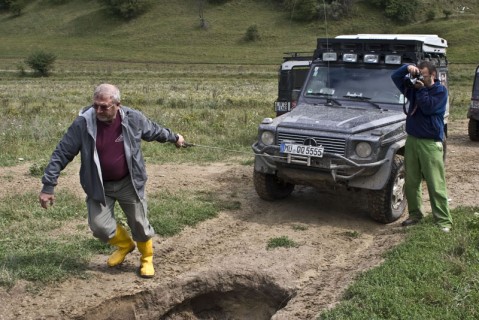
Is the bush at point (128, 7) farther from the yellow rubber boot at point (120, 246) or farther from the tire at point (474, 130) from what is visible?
the yellow rubber boot at point (120, 246)

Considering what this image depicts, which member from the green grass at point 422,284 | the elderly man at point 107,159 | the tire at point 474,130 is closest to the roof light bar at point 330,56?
the green grass at point 422,284

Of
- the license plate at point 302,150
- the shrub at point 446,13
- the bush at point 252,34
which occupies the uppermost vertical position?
the license plate at point 302,150

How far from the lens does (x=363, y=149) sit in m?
7.16

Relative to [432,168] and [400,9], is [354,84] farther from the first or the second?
[400,9]

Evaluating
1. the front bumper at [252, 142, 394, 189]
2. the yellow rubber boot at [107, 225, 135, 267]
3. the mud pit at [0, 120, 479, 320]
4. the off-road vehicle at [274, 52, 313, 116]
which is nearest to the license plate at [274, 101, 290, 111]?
the off-road vehicle at [274, 52, 313, 116]

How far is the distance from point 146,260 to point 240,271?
972mm

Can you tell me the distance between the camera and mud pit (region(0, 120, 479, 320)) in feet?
17.9

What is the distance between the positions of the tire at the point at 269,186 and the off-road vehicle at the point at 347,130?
0.01 metres

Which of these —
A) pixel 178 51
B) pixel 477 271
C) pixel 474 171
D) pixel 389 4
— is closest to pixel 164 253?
pixel 477 271

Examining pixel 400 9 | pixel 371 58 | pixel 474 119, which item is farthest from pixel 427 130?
pixel 400 9

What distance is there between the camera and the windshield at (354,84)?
8305mm

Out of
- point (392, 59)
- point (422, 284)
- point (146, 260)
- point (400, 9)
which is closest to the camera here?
point (422, 284)

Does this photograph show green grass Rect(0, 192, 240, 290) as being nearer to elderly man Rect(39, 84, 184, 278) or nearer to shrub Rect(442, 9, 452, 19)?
elderly man Rect(39, 84, 184, 278)

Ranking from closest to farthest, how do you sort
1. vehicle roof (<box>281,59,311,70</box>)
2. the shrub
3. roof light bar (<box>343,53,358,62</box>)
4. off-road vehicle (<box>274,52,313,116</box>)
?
roof light bar (<box>343,53,358,62</box>) < off-road vehicle (<box>274,52,313,116</box>) < vehicle roof (<box>281,59,311,70</box>) < the shrub
